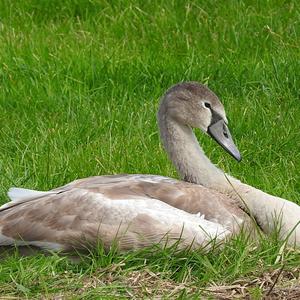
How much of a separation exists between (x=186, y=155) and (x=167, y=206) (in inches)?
24.2

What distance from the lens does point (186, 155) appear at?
588cm

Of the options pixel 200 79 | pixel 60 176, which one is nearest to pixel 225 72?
pixel 200 79

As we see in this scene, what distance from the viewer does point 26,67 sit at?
7.98 m

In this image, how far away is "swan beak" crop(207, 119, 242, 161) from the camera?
233 inches

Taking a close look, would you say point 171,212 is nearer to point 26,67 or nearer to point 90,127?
point 90,127

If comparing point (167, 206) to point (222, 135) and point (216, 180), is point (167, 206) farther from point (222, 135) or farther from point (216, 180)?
point (222, 135)

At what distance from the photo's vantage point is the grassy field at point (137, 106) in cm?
503

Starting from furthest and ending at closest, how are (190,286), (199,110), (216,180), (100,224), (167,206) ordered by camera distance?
(199,110)
(216,180)
(167,206)
(100,224)
(190,286)

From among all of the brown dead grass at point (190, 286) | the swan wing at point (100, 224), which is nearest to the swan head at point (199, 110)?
the swan wing at point (100, 224)

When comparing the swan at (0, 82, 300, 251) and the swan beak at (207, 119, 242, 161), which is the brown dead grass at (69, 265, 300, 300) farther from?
the swan beak at (207, 119, 242, 161)

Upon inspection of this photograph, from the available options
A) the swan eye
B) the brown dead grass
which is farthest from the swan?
the brown dead grass

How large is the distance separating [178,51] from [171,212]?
10.3ft

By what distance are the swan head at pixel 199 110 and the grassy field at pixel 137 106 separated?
465 millimetres

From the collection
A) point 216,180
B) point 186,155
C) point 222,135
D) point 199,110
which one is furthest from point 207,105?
point 216,180
